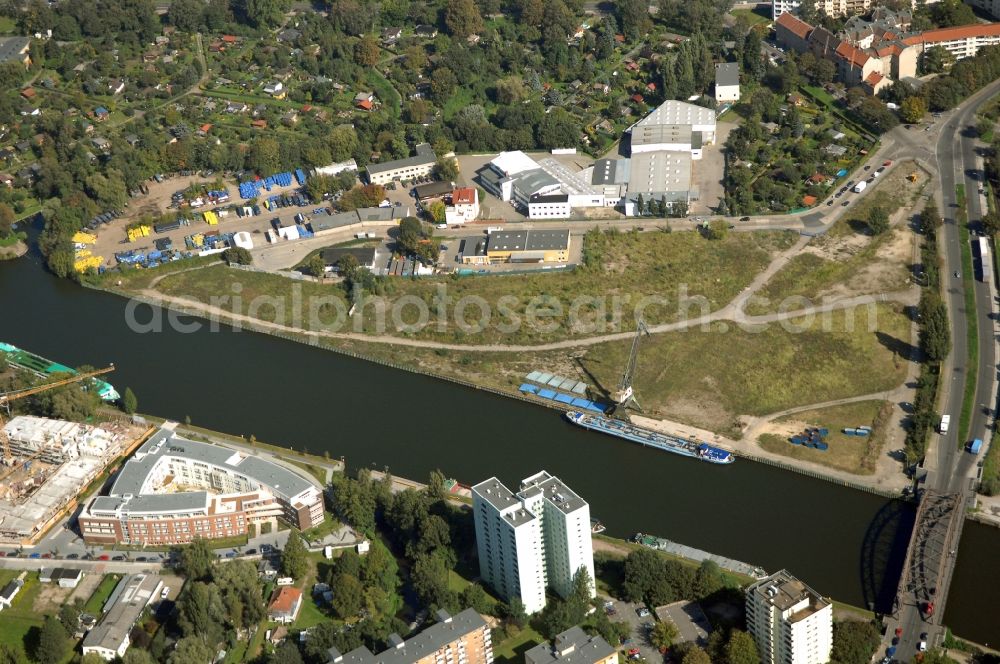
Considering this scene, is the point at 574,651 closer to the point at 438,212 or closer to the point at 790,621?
the point at 790,621

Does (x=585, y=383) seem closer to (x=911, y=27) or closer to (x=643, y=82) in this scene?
(x=643, y=82)

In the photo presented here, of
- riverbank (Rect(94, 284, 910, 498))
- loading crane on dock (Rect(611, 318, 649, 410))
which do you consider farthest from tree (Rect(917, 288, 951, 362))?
loading crane on dock (Rect(611, 318, 649, 410))

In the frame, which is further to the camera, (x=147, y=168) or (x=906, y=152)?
(x=147, y=168)

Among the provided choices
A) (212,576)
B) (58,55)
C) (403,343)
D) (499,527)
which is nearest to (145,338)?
(403,343)

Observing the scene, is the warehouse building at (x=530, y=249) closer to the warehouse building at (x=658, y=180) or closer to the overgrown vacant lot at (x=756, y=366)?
the warehouse building at (x=658, y=180)

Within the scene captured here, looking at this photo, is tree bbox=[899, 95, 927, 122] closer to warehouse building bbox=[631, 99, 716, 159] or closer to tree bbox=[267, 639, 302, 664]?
warehouse building bbox=[631, 99, 716, 159]

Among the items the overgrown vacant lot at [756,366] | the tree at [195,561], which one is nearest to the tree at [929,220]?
the overgrown vacant lot at [756,366]
